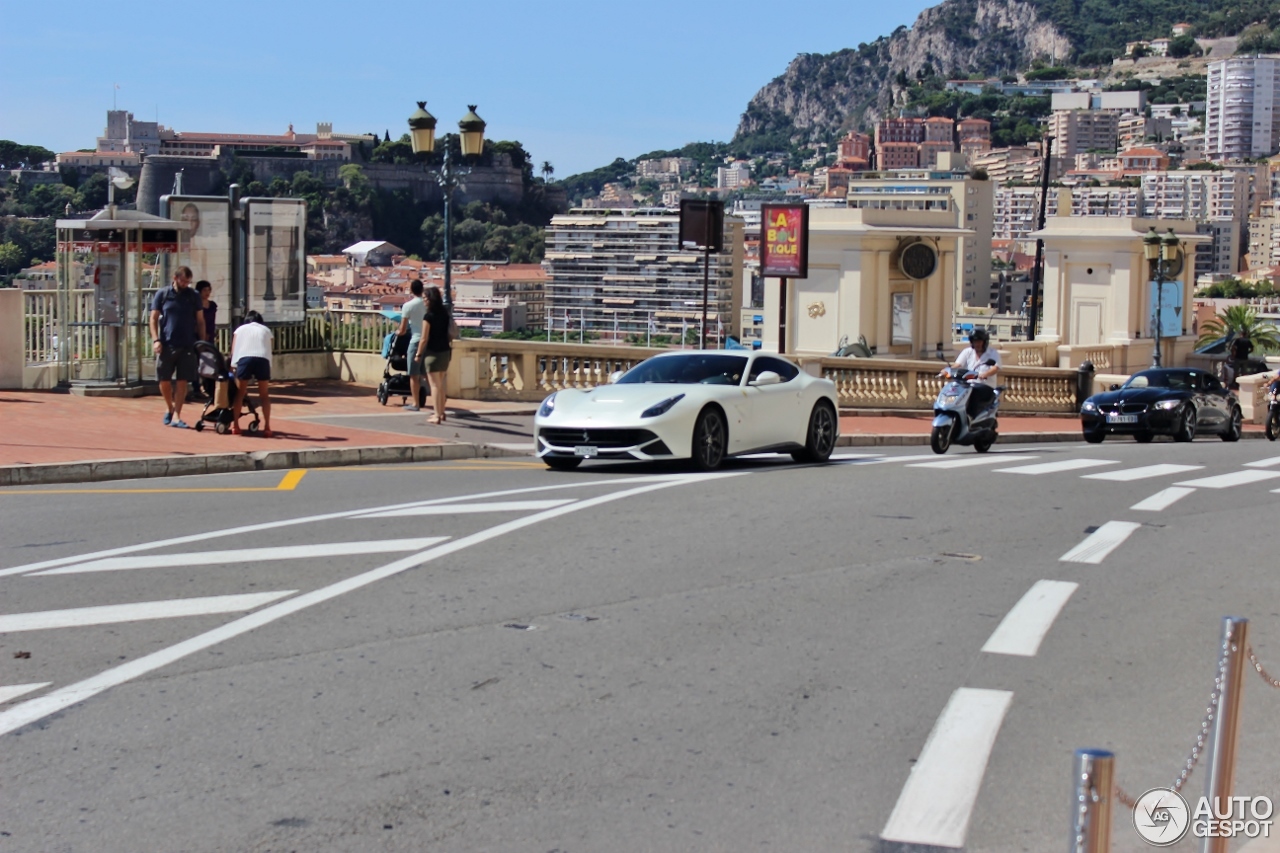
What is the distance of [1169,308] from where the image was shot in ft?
160

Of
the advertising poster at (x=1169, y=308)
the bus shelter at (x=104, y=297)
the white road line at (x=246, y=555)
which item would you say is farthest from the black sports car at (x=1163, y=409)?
the advertising poster at (x=1169, y=308)

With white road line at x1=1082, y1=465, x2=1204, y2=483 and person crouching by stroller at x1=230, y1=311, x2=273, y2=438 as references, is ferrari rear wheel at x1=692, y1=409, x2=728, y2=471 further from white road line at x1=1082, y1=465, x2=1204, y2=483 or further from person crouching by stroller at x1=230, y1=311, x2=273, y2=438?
person crouching by stroller at x1=230, y1=311, x2=273, y2=438

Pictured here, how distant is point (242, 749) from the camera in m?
6.14

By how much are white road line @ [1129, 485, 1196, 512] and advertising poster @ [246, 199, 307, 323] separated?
13686 millimetres

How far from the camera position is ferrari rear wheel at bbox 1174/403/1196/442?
26.0 meters

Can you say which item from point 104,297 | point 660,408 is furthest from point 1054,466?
point 104,297

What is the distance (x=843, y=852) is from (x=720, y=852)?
42 cm

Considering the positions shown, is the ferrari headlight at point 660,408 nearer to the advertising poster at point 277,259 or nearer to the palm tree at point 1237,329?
the advertising poster at point 277,259

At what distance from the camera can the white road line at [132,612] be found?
26.8 feet

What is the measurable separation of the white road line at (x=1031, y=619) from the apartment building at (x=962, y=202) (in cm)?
6319

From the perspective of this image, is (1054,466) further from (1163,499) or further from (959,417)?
(959,417)

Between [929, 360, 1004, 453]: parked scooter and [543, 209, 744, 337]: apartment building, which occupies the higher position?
[543, 209, 744, 337]: apartment building

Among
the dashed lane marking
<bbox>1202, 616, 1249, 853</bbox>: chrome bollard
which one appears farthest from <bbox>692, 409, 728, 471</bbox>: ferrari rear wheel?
<bbox>1202, 616, 1249, 853</bbox>: chrome bollard

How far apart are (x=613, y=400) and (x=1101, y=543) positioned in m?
5.52
